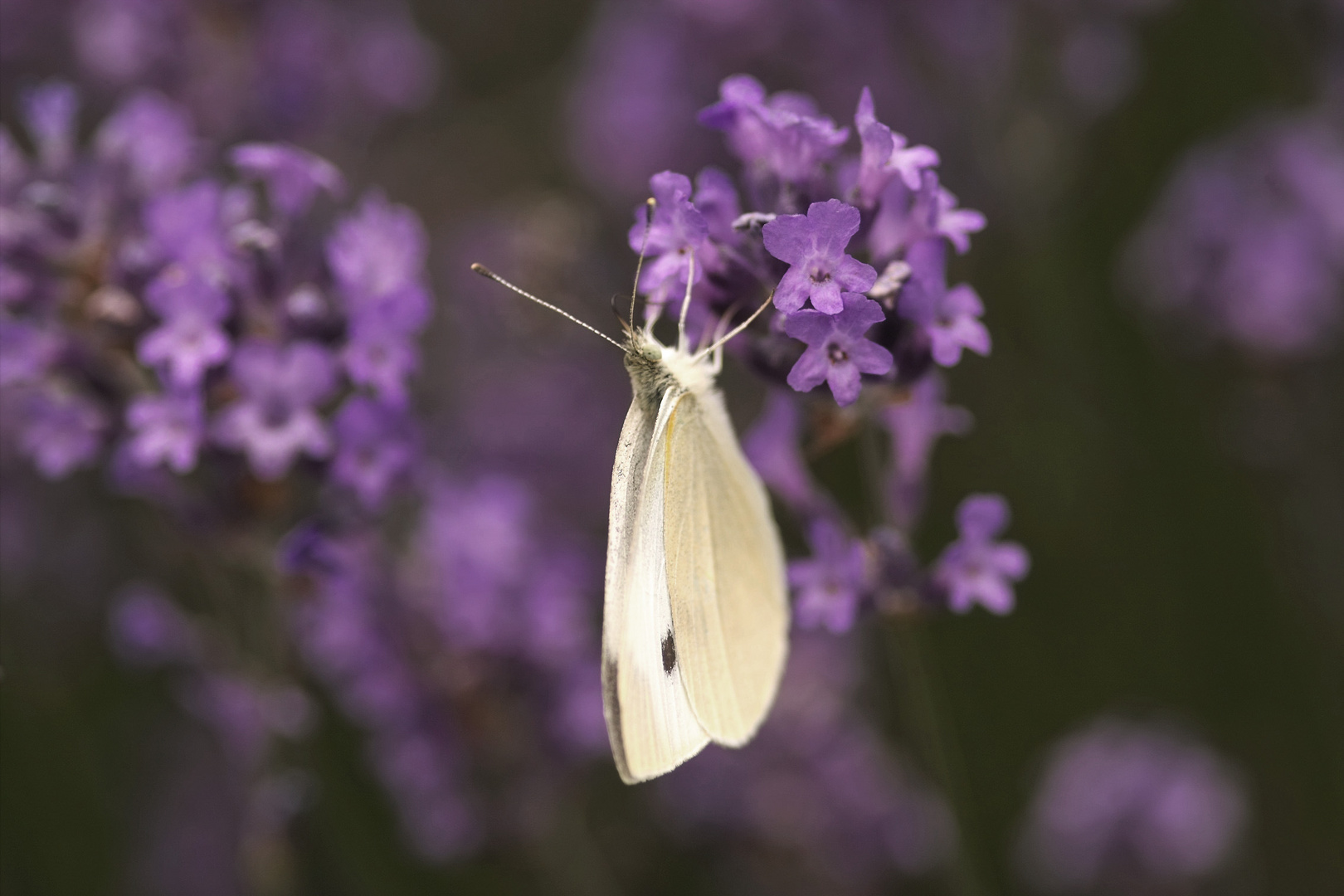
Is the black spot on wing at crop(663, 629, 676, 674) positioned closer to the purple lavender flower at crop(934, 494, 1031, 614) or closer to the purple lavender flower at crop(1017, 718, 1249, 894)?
the purple lavender flower at crop(934, 494, 1031, 614)

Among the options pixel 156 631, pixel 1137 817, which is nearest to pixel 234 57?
pixel 156 631

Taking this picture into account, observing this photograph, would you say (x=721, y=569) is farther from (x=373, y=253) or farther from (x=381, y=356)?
(x=373, y=253)

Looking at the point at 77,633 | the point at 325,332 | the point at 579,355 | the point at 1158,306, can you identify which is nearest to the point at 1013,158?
the point at 1158,306

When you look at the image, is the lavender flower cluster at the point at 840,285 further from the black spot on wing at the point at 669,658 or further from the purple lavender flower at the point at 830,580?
the black spot on wing at the point at 669,658

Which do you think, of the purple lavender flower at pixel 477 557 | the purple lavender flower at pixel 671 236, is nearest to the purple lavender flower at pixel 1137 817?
the purple lavender flower at pixel 477 557

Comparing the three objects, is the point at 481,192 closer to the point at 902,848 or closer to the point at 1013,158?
the point at 1013,158

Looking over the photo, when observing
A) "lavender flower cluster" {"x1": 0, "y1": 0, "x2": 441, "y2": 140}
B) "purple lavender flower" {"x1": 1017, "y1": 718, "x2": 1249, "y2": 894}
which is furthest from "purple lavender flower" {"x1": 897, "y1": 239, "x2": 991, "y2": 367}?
"lavender flower cluster" {"x1": 0, "y1": 0, "x2": 441, "y2": 140}
